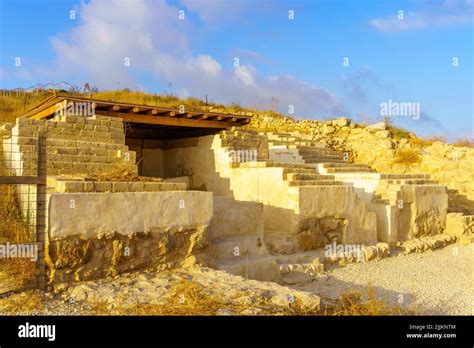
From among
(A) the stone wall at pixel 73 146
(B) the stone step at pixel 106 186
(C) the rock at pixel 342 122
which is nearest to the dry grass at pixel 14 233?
(B) the stone step at pixel 106 186

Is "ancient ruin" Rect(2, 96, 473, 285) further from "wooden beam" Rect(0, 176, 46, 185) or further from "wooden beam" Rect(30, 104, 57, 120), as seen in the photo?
"wooden beam" Rect(0, 176, 46, 185)

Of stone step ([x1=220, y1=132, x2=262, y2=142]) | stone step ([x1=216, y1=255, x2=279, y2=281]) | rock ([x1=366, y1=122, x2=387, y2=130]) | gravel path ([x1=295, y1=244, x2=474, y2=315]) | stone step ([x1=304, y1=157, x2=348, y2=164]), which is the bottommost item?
gravel path ([x1=295, y1=244, x2=474, y2=315])

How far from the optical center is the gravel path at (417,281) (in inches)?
276

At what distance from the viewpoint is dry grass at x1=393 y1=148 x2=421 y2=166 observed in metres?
16.6

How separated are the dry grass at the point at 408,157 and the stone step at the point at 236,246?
10261 millimetres

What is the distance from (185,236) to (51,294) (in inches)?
80.7

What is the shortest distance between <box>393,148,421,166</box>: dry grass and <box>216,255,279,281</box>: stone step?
418 inches

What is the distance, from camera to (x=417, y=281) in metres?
8.31

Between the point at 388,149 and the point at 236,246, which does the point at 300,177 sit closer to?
the point at 236,246

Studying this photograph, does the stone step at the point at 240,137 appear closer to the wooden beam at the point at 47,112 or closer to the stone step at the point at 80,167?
the stone step at the point at 80,167

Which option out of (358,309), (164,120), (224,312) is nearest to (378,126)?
(164,120)

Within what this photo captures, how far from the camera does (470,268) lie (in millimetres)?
9625

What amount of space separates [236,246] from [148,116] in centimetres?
450

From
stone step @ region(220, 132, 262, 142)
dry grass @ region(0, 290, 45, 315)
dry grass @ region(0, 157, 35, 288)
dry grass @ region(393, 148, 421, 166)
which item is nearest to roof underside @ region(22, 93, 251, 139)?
stone step @ region(220, 132, 262, 142)
